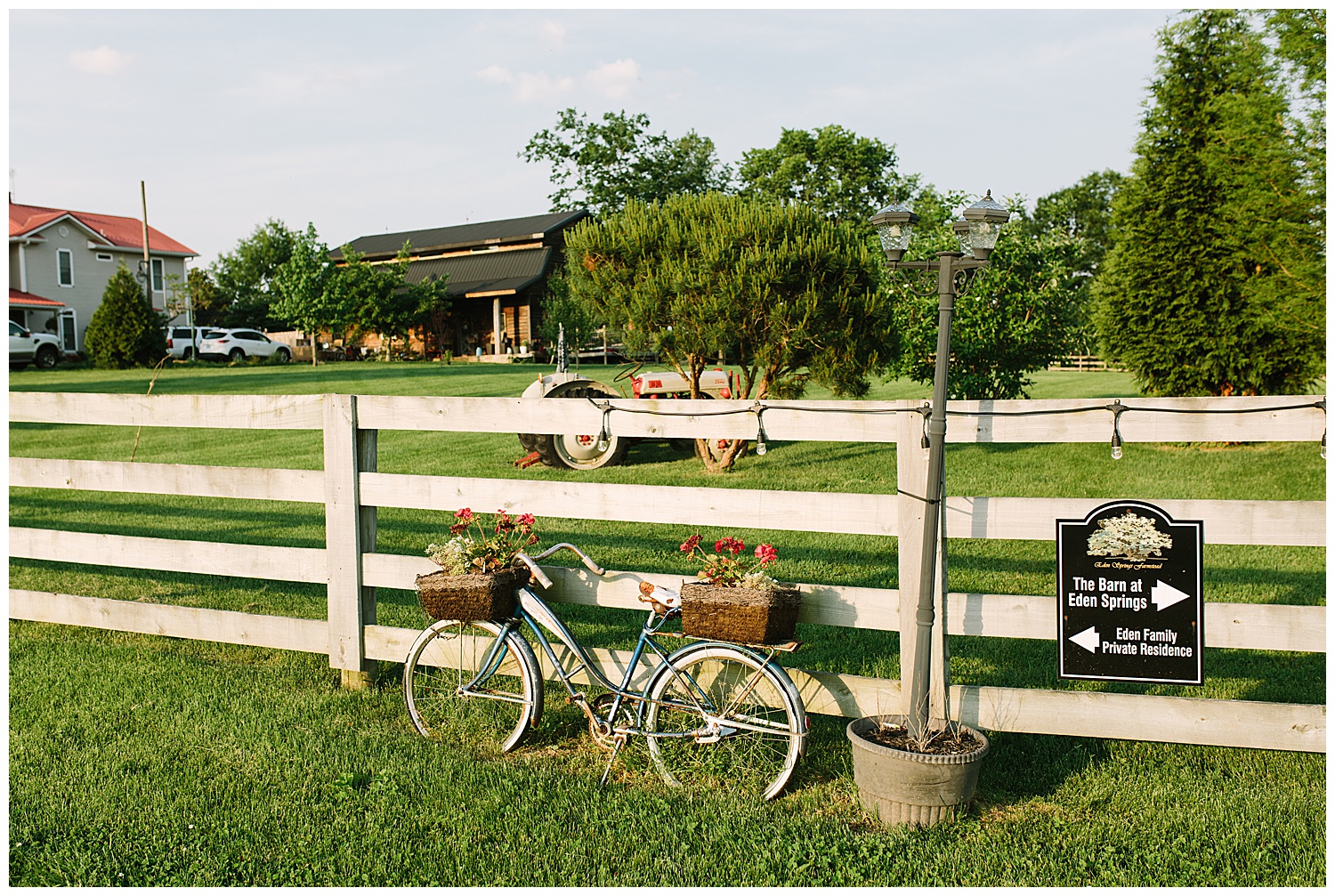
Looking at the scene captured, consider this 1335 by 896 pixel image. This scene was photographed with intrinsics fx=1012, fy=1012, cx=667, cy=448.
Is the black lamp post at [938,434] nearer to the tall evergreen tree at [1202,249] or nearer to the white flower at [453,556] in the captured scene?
the white flower at [453,556]

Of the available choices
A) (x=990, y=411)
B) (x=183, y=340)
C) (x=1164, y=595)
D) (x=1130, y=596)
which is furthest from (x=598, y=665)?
(x=183, y=340)

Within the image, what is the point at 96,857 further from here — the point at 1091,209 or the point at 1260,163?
the point at 1091,209

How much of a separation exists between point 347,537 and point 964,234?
319cm

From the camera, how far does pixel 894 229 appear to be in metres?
4.20

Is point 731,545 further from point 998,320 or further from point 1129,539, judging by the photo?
point 998,320

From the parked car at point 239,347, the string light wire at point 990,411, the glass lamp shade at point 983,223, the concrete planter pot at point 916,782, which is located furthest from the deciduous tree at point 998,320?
the parked car at point 239,347

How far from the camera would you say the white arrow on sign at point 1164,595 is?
12.4 ft

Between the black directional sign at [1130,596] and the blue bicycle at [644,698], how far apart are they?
1.12 meters

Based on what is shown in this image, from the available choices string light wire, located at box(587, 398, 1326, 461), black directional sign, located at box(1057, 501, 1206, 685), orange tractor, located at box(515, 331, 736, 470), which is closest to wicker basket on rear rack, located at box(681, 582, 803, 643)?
string light wire, located at box(587, 398, 1326, 461)

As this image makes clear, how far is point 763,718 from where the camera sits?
4223 millimetres

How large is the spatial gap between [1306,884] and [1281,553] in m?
5.20

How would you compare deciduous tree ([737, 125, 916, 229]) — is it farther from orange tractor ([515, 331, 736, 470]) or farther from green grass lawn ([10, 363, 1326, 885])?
green grass lawn ([10, 363, 1326, 885])

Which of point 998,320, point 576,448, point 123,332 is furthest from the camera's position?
point 123,332

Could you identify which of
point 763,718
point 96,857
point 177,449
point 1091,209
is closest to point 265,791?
point 96,857
